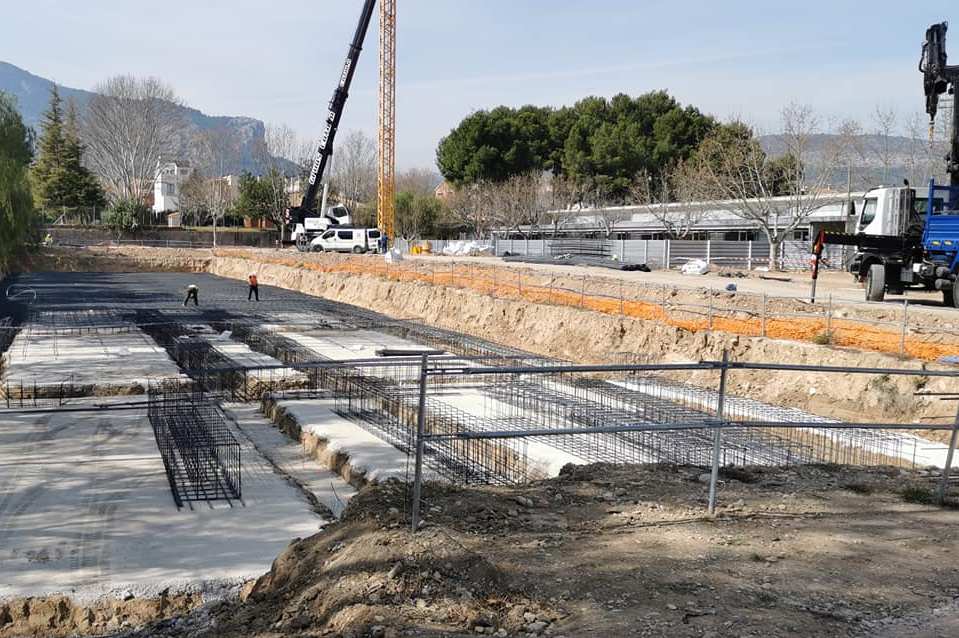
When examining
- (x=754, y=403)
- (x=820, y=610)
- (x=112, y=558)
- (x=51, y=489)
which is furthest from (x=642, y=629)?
(x=754, y=403)

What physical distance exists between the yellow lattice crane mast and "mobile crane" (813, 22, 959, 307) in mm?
43630

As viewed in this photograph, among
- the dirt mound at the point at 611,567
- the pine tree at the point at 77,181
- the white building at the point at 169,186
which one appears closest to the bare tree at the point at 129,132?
the pine tree at the point at 77,181

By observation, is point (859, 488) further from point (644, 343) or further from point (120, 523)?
point (644, 343)

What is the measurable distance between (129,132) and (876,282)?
69.0m

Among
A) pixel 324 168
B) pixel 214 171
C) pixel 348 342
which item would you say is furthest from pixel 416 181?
pixel 348 342

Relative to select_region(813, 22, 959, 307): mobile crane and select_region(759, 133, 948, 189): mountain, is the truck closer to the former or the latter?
select_region(759, 133, 948, 189): mountain

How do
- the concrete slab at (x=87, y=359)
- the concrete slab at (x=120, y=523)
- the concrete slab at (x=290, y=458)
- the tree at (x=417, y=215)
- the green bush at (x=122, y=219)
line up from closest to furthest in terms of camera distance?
the concrete slab at (x=120, y=523) → the concrete slab at (x=290, y=458) → the concrete slab at (x=87, y=359) → the green bush at (x=122, y=219) → the tree at (x=417, y=215)

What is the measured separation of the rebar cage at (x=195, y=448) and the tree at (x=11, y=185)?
22834 mm

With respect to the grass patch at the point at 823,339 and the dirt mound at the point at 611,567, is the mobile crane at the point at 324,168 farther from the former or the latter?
the dirt mound at the point at 611,567

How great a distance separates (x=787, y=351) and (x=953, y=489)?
29.7 ft

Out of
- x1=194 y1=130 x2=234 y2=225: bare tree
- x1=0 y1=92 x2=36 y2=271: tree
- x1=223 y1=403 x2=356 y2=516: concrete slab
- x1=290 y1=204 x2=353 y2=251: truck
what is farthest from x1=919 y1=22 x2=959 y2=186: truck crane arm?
x1=194 y1=130 x2=234 y2=225: bare tree

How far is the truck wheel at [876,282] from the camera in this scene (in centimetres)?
1991

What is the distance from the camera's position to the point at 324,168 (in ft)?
167

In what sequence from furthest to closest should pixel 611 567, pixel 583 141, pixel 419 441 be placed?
pixel 583 141 < pixel 419 441 < pixel 611 567
